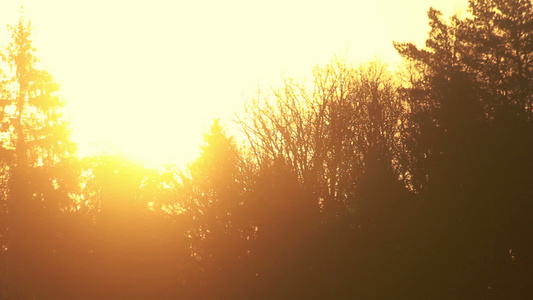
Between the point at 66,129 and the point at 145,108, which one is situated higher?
the point at 145,108

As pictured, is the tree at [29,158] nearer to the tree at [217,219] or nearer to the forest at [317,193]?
the forest at [317,193]

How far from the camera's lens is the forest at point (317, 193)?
19.5m

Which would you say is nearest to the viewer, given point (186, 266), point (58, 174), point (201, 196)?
point (201, 196)

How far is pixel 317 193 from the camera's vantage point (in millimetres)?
26797

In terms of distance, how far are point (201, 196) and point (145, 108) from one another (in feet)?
62.2

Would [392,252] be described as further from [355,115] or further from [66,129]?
[66,129]

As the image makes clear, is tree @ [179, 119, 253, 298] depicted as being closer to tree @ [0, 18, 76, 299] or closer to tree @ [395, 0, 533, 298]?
tree @ [395, 0, 533, 298]

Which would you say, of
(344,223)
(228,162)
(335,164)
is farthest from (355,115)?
(344,223)

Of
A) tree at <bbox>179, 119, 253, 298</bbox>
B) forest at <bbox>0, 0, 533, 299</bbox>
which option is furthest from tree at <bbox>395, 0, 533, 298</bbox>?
tree at <bbox>179, 119, 253, 298</bbox>

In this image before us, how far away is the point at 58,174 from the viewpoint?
106ft

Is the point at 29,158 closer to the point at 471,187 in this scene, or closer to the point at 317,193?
the point at 317,193

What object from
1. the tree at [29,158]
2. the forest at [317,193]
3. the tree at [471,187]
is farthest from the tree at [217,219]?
the tree at [29,158]

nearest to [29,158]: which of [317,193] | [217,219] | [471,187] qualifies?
[217,219]

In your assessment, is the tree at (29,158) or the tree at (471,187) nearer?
the tree at (471,187)
